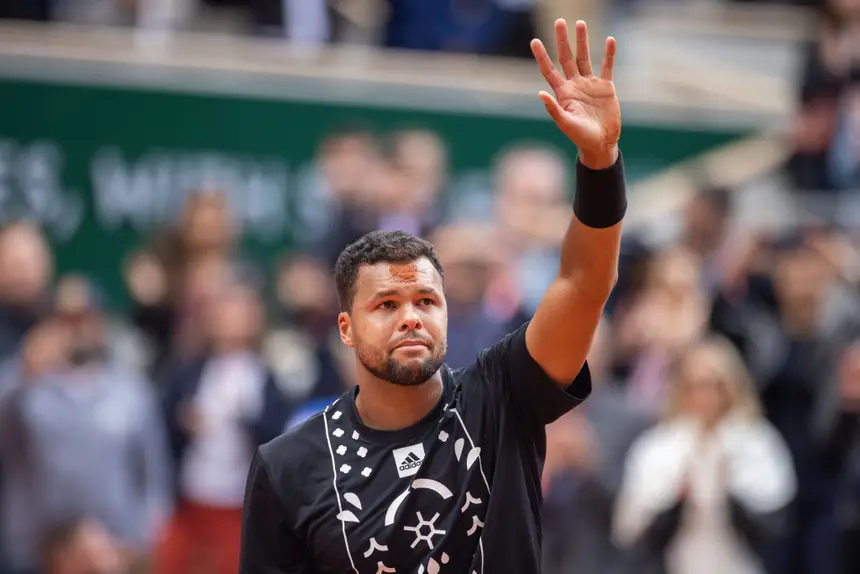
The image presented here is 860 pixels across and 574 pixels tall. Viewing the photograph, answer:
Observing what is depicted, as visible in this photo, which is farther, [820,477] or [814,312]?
[814,312]

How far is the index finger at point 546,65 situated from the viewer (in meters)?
3.53

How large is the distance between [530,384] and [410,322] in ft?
1.18

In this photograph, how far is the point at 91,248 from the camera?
32.1ft

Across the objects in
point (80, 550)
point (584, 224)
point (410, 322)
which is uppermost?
point (584, 224)

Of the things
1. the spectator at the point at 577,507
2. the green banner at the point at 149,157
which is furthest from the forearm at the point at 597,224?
the green banner at the point at 149,157

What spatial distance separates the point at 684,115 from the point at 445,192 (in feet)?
7.43

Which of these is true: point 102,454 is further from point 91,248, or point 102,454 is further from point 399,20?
point 399,20

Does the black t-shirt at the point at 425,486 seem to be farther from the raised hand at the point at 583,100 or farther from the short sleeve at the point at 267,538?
the raised hand at the point at 583,100

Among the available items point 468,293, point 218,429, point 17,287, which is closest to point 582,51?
point 468,293

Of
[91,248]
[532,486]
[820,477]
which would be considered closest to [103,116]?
[91,248]

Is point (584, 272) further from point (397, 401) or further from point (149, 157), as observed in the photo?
point (149, 157)

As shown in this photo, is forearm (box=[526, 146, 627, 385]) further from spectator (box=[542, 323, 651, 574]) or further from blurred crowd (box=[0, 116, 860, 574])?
spectator (box=[542, 323, 651, 574])

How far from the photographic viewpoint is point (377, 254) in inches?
148

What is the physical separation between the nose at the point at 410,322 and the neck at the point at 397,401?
0.20 m
